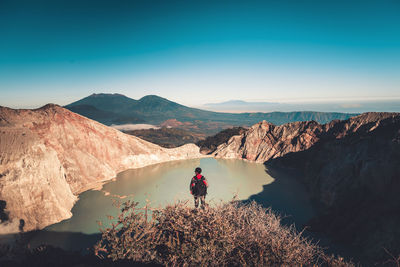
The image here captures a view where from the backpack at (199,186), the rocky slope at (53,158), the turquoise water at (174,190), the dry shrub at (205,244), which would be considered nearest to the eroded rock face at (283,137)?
the turquoise water at (174,190)

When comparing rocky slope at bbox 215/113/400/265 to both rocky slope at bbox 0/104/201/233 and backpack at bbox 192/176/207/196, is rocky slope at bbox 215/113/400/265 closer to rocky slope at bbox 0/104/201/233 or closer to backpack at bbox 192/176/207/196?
backpack at bbox 192/176/207/196

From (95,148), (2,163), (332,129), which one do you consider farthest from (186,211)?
(332,129)

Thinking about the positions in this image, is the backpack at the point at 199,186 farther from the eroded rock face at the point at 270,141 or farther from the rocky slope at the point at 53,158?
the eroded rock face at the point at 270,141

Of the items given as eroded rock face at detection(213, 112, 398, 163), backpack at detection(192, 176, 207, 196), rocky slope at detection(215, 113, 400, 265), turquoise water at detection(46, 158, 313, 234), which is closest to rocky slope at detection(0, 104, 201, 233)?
turquoise water at detection(46, 158, 313, 234)

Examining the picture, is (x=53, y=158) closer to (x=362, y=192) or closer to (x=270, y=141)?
(x=362, y=192)

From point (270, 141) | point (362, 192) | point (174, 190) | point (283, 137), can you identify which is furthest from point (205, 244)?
point (270, 141)

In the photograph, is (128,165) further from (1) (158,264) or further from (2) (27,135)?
(1) (158,264)
